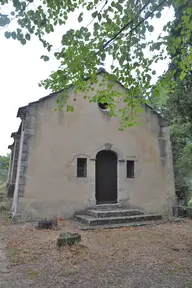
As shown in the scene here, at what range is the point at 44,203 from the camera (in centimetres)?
862

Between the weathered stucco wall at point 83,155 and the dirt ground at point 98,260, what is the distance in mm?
2059

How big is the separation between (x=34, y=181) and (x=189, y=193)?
8228mm

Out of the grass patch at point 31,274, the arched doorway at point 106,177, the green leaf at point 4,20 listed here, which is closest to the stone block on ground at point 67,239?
the grass patch at point 31,274

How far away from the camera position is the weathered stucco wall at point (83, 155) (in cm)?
873

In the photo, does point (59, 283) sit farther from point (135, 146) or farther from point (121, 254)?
point (135, 146)

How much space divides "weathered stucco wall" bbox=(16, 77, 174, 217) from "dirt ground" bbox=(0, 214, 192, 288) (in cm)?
206

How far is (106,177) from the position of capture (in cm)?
1025

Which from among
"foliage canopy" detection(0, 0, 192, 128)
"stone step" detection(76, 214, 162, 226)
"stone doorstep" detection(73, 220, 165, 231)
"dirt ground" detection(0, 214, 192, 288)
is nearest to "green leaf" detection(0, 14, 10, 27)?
"foliage canopy" detection(0, 0, 192, 128)

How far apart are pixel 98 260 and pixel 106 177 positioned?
582cm

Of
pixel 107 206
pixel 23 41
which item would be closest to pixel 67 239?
pixel 23 41

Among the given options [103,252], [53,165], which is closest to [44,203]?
[53,165]

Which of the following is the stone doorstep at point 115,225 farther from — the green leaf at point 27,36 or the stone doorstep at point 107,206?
the green leaf at point 27,36

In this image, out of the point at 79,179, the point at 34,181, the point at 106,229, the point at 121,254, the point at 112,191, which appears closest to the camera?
the point at 121,254

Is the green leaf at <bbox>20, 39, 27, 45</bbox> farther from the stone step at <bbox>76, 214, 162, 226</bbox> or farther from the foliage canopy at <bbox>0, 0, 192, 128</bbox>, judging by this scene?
the stone step at <bbox>76, 214, 162, 226</bbox>
